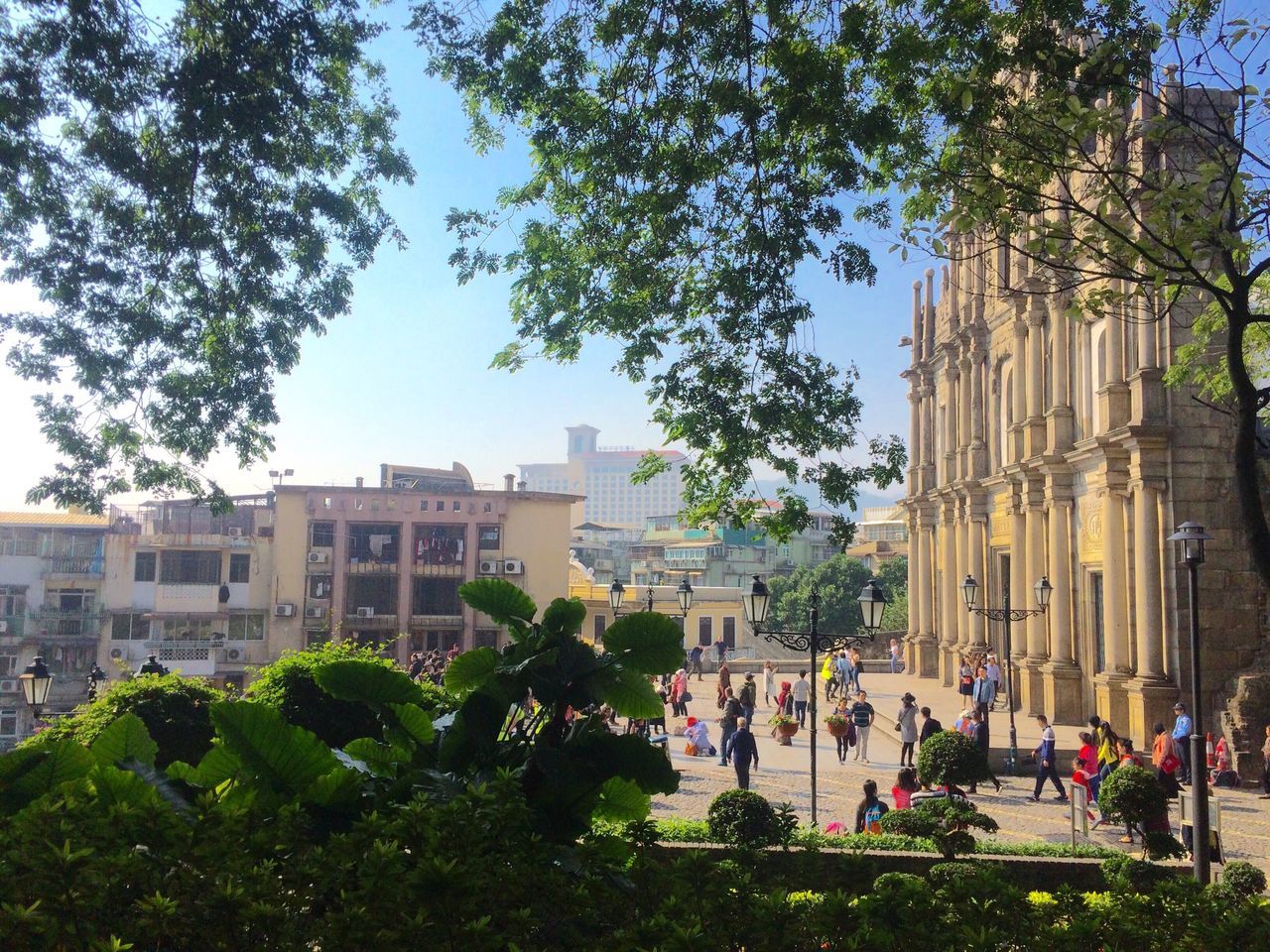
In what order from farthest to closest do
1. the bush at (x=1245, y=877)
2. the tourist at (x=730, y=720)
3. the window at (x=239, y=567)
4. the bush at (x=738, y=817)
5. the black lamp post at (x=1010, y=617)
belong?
the window at (x=239, y=567), the black lamp post at (x=1010, y=617), the tourist at (x=730, y=720), the bush at (x=738, y=817), the bush at (x=1245, y=877)

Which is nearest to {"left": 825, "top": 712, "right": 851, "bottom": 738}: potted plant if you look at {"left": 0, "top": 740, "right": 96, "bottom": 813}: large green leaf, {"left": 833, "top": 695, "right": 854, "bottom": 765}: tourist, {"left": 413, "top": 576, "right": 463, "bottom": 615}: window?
{"left": 833, "top": 695, "right": 854, "bottom": 765}: tourist

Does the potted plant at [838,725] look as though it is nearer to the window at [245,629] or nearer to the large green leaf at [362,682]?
the large green leaf at [362,682]

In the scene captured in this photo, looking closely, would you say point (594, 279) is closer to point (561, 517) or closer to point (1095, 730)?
point (1095, 730)

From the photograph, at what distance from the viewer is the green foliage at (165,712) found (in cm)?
1031

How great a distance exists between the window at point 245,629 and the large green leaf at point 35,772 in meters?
39.8

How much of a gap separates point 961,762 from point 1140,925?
10476 mm

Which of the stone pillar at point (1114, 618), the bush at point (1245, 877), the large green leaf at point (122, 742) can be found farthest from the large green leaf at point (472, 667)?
the stone pillar at point (1114, 618)

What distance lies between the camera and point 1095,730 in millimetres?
16547

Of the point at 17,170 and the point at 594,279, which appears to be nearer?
the point at 17,170

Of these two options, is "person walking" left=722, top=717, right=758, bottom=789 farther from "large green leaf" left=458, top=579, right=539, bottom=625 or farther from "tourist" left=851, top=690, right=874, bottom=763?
"large green leaf" left=458, top=579, right=539, bottom=625

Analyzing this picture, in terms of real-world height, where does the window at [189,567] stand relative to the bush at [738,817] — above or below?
above

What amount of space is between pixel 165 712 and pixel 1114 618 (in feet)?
61.0

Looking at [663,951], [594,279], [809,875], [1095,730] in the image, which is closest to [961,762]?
[1095,730]

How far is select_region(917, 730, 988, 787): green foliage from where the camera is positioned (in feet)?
45.5
